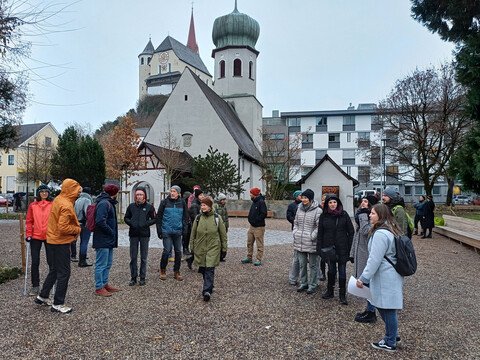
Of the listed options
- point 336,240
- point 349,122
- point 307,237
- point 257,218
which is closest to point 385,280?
point 336,240

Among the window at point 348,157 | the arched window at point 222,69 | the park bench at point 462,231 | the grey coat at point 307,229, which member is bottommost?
the park bench at point 462,231

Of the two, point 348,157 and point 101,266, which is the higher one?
point 348,157

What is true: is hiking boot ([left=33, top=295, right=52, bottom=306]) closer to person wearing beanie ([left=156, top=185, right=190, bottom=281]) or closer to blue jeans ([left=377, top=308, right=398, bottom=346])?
person wearing beanie ([left=156, top=185, right=190, bottom=281])

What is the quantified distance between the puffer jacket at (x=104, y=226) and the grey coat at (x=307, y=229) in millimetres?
3005

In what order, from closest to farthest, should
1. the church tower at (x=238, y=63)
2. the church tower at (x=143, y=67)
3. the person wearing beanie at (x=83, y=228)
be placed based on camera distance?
the person wearing beanie at (x=83, y=228) → the church tower at (x=238, y=63) → the church tower at (x=143, y=67)

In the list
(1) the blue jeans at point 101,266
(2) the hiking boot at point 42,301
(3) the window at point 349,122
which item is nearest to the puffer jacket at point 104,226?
(1) the blue jeans at point 101,266

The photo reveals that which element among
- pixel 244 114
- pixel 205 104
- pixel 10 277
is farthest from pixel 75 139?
pixel 10 277

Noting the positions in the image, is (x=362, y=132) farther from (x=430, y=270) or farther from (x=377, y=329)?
(x=377, y=329)

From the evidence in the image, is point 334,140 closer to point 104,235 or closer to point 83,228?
point 83,228

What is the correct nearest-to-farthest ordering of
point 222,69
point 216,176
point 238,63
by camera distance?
1. point 216,176
2. point 238,63
3. point 222,69

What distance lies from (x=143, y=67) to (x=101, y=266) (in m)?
103

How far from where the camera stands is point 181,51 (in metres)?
94.6

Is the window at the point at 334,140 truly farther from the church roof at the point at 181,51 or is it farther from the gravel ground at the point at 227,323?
the gravel ground at the point at 227,323

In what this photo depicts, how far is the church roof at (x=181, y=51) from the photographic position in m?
92.6
